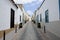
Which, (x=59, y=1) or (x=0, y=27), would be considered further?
(x=59, y=1)

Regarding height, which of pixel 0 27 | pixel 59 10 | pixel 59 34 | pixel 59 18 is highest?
pixel 59 10

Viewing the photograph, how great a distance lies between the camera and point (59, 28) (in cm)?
1164

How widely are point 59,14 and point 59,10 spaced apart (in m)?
0.37

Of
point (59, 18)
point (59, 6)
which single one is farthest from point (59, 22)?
point (59, 6)

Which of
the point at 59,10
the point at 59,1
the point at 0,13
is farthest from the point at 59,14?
the point at 0,13

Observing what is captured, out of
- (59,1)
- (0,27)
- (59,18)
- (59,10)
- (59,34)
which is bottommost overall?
(59,34)

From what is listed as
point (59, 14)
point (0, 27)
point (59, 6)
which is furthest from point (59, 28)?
point (0, 27)

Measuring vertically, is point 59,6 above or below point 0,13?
above

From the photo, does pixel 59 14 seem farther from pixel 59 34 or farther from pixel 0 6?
pixel 0 6

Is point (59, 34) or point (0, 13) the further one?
point (59, 34)

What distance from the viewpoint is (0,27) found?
1019cm

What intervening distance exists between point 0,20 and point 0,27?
0.56m

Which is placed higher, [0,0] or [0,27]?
[0,0]

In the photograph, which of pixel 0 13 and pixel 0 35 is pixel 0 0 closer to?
pixel 0 13
